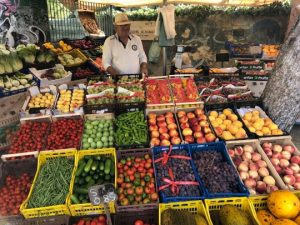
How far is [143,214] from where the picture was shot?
2.87 meters

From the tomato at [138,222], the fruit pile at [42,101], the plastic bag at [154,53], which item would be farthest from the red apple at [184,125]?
the plastic bag at [154,53]

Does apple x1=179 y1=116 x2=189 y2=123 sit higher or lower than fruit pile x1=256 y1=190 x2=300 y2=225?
higher

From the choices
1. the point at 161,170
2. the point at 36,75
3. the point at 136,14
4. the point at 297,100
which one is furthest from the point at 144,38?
the point at 161,170

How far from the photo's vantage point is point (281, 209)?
2.69 meters

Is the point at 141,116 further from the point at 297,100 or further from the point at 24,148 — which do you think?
the point at 297,100

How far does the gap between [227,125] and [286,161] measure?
902 mm

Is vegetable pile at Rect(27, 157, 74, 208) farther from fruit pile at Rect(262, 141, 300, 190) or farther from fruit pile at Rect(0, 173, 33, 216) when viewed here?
fruit pile at Rect(262, 141, 300, 190)

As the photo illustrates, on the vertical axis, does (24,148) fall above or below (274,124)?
below

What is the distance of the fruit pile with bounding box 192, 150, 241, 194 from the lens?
3008 millimetres

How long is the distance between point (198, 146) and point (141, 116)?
101cm

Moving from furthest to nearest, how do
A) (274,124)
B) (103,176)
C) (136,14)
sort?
(136,14)
(274,124)
(103,176)

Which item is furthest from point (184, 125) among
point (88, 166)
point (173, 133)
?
point (88, 166)

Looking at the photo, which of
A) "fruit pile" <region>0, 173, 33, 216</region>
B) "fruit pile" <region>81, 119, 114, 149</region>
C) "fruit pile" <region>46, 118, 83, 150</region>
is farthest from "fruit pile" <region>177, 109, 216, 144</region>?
"fruit pile" <region>0, 173, 33, 216</region>

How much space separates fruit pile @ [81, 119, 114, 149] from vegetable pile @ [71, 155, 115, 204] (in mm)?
292
